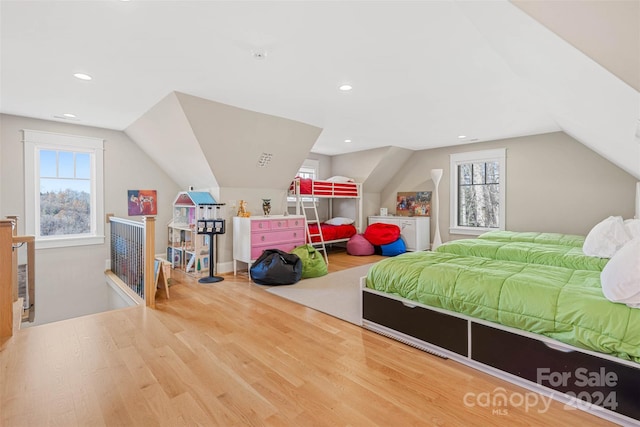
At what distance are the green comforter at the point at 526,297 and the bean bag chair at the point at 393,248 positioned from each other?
3.52 m

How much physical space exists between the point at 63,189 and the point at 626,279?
644 centimetres

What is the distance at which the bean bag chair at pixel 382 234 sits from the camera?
249 inches

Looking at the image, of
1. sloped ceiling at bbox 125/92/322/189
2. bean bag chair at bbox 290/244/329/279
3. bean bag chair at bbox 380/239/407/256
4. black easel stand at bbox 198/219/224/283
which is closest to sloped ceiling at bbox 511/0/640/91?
sloped ceiling at bbox 125/92/322/189

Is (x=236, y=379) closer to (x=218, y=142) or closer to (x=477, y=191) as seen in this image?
(x=218, y=142)

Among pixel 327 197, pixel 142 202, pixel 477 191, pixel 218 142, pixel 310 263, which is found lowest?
pixel 310 263

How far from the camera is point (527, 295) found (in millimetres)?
1864

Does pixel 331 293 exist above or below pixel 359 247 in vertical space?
below

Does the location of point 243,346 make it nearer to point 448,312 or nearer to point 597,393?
point 448,312

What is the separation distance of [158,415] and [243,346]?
81cm

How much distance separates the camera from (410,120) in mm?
4473

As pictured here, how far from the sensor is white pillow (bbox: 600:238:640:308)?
60.5 inches

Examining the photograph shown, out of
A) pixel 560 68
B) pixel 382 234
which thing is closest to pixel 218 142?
pixel 560 68

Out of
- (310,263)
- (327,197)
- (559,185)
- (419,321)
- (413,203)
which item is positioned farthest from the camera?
(413,203)

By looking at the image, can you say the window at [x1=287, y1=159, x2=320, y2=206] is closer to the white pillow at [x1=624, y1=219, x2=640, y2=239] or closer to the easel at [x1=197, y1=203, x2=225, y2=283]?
the easel at [x1=197, y1=203, x2=225, y2=283]
